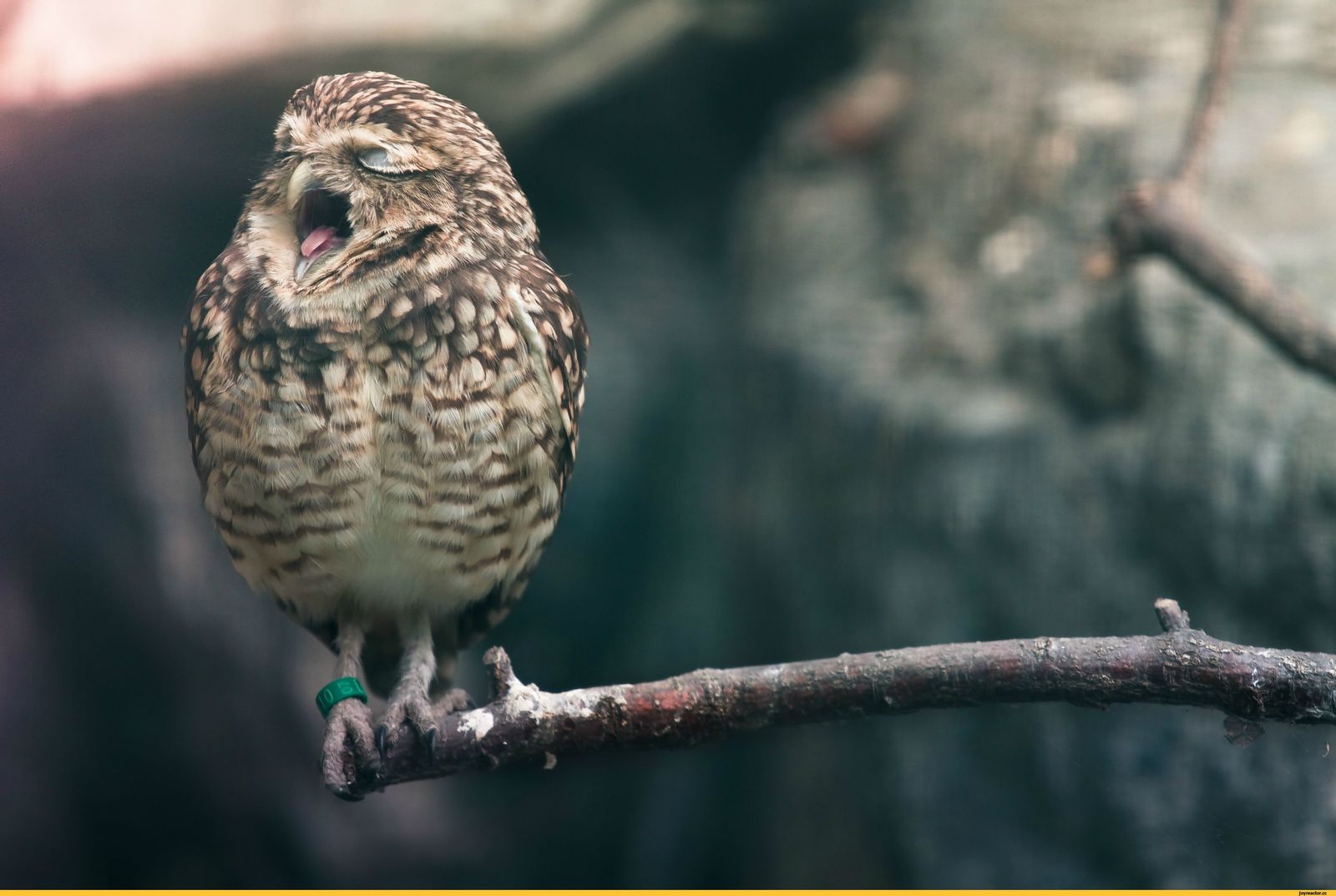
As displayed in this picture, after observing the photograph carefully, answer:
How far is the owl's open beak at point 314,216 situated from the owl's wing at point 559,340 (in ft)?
0.59

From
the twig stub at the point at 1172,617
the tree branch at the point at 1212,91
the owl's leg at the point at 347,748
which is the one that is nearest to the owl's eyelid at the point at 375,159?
the owl's leg at the point at 347,748

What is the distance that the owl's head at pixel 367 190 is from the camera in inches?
34.4

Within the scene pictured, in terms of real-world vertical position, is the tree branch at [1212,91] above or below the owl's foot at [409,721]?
above

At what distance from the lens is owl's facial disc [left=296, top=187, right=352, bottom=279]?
885 mm

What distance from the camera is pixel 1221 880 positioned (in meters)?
1.26

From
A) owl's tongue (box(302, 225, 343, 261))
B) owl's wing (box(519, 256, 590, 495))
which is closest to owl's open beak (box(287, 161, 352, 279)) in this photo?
owl's tongue (box(302, 225, 343, 261))

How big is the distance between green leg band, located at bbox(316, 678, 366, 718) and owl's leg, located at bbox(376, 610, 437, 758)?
4 centimetres

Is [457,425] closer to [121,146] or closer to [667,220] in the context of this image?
[121,146]

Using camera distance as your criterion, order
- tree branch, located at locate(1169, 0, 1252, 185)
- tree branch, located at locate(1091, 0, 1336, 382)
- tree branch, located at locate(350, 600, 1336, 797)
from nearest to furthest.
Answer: tree branch, located at locate(350, 600, 1336, 797)
tree branch, located at locate(1091, 0, 1336, 382)
tree branch, located at locate(1169, 0, 1252, 185)

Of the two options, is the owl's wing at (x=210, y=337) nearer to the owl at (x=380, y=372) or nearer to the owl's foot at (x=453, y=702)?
the owl at (x=380, y=372)

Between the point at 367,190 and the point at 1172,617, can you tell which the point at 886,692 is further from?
the point at 367,190

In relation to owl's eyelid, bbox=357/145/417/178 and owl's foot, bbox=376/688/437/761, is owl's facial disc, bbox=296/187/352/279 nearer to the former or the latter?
owl's eyelid, bbox=357/145/417/178

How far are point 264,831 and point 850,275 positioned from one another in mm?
1663

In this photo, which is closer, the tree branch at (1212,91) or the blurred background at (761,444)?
the blurred background at (761,444)
